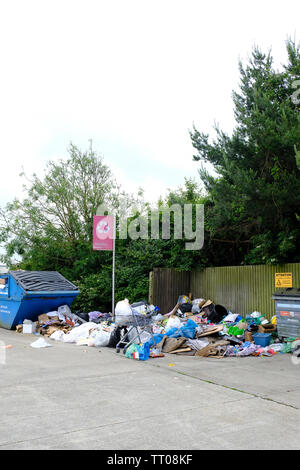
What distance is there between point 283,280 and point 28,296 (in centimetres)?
709

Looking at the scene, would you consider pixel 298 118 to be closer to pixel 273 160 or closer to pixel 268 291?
pixel 273 160

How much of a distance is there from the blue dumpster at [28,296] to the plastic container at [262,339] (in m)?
5.93

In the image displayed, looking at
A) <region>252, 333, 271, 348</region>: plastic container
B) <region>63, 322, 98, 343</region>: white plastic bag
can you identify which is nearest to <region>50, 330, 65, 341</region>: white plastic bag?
<region>63, 322, 98, 343</region>: white plastic bag

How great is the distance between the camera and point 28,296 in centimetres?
1158

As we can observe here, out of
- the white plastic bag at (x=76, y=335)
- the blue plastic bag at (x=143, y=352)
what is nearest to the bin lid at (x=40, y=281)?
the white plastic bag at (x=76, y=335)

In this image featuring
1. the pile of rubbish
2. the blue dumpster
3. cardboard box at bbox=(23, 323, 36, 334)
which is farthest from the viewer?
the blue dumpster

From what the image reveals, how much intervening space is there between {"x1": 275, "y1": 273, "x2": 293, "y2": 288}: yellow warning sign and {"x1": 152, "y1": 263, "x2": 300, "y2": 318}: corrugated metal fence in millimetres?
107

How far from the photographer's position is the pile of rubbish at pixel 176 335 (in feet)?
28.0

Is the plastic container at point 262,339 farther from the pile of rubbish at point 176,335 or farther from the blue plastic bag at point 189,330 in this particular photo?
the blue plastic bag at point 189,330

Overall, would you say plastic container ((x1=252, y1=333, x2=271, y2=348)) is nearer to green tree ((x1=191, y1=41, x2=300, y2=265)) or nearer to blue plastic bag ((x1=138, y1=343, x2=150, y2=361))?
green tree ((x1=191, y1=41, x2=300, y2=265))

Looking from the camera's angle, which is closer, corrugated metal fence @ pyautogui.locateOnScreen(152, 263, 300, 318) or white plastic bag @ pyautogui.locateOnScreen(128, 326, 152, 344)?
white plastic bag @ pyautogui.locateOnScreen(128, 326, 152, 344)

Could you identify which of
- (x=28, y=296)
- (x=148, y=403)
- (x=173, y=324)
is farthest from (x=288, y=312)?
(x=28, y=296)

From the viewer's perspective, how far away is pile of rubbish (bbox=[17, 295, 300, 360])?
8547mm

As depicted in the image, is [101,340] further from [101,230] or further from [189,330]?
[101,230]
